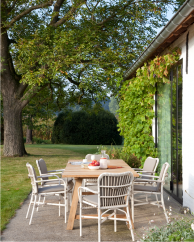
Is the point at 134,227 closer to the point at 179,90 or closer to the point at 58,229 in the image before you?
the point at 58,229

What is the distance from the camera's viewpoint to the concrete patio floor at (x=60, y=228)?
3504mm

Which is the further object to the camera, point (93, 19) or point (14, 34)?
point (14, 34)

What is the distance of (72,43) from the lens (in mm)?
9797

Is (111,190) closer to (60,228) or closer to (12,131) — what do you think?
(60,228)

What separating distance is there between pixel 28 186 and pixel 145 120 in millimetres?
3563

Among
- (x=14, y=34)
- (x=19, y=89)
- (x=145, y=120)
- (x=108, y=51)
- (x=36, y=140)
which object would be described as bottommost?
(x=36, y=140)

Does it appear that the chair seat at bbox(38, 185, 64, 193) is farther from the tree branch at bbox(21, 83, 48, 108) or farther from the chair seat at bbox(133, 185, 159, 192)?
the tree branch at bbox(21, 83, 48, 108)

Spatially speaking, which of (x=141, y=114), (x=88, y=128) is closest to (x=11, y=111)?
(x=141, y=114)

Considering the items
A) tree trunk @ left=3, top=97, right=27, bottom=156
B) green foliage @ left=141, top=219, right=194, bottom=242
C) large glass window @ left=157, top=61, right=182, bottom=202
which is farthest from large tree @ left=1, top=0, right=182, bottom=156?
green foliage @ left=141, top=219, right=194, bottom=242

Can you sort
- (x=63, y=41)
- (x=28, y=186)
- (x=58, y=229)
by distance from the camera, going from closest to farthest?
(x=58, y=229)
(x=28, y=186)
(x=63, y=41)

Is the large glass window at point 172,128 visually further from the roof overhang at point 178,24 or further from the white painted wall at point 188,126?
the roof overhang at point 178,24

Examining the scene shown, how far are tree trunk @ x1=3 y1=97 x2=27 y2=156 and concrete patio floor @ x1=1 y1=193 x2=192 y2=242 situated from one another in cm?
845

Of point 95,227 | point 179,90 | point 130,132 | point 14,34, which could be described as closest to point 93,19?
point 14,34

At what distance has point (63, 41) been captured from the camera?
377 inches
